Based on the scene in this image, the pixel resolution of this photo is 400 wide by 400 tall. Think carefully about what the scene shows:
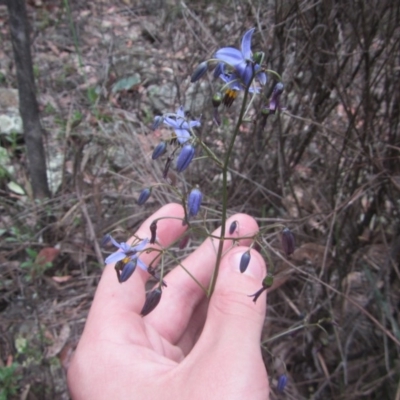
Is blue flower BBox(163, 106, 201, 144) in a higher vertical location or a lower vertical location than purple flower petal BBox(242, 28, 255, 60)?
lower

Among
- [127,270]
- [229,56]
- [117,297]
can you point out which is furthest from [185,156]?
[117,297]

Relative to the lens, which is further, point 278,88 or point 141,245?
point 141,245

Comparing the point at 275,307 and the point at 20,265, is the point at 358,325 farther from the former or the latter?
the point at 20,265

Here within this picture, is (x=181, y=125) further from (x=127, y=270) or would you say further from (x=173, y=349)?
(x=173, y=349)

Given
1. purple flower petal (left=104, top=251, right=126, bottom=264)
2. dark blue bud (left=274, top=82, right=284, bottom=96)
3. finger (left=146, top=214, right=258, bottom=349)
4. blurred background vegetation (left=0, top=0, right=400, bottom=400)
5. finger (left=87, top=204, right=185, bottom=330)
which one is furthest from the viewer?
blurred background vegetation (left=0, top=0, right=400, bottom=400)

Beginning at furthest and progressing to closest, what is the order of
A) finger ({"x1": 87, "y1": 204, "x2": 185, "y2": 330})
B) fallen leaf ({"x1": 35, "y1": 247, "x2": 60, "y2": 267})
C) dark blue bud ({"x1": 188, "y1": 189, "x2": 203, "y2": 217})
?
fallen leaf ({"x1": 35, "y1": 247, "x2": 60, "y2": 267}), finger ({"x1": 87, "y1": 204, "x2": 185, "y2": 330}), dark blue bud ({"x1": 188, "y1": 189, "x2": 203, "y2": 217})

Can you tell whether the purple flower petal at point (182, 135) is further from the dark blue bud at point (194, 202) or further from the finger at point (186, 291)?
the finger at point (186, 291)

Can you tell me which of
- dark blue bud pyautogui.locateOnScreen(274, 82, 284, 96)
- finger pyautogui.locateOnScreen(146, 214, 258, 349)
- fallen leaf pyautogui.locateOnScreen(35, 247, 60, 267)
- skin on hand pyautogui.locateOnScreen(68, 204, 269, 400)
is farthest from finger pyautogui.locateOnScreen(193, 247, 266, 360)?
fallen leaf pyautogui.locateOnScreen(35, 247, 60, 267)

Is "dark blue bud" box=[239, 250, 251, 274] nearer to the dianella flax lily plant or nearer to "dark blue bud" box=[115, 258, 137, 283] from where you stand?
the dianella flax lily plant
